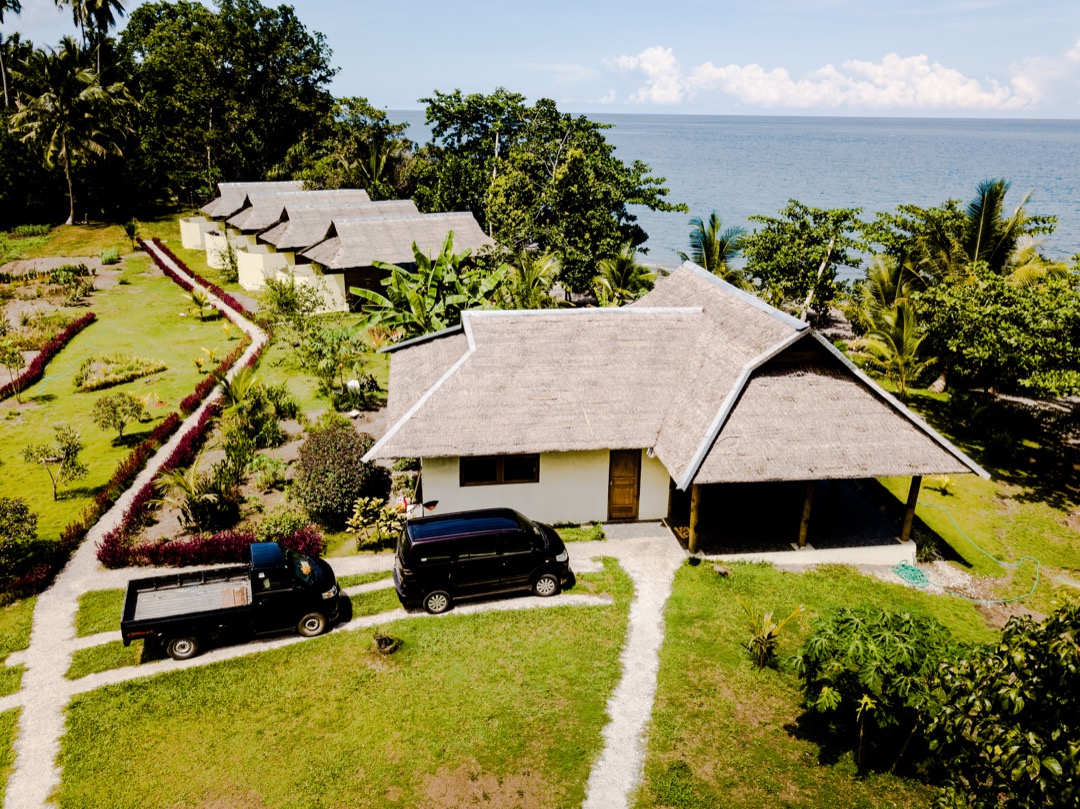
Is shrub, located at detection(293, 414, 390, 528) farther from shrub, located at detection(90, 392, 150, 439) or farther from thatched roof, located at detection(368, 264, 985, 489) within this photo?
shrub, located at detection(90, 392, 150, 439)

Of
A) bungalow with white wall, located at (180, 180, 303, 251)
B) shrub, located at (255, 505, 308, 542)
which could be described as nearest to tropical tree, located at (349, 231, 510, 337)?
shrub, located at (255, 505, 308, 542)

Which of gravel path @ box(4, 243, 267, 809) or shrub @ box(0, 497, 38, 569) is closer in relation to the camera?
gravel path @ box(4, 243, 267, 809)

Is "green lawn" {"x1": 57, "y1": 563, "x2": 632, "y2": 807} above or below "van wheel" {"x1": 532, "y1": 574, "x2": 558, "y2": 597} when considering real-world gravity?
below

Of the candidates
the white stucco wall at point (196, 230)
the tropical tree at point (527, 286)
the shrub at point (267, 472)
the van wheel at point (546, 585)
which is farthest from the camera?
the white stucco wall at point (196, 230)

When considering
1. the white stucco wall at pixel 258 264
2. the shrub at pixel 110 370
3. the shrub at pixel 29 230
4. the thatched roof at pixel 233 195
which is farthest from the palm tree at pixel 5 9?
the shrub at pixel 110 370

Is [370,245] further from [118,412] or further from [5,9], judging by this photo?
[5,9]

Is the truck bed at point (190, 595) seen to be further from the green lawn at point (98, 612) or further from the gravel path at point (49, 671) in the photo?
the gravel path at point (49, 671)
